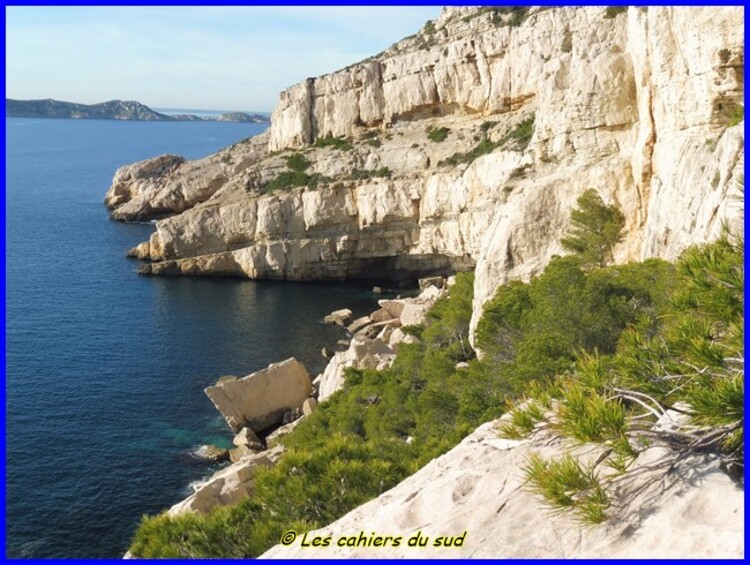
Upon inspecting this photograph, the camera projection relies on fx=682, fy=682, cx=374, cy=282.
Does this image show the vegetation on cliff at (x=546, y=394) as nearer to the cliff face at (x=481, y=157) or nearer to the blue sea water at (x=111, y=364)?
the cliff face at (x=481, y=157)

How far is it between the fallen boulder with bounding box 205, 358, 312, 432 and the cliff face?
11.1 m

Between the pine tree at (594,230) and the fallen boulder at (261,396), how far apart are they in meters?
15.9

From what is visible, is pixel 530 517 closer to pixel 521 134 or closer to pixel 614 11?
pixel 614 11

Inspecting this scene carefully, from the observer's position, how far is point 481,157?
5278 centimetres

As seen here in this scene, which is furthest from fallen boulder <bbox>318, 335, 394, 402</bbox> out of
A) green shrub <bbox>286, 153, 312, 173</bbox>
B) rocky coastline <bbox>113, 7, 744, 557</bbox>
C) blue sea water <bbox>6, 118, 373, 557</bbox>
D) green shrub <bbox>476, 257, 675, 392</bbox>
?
green shrub <bbox>286, 153, 312, 173</bbox>

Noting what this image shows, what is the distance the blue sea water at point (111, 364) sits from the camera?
28438mm

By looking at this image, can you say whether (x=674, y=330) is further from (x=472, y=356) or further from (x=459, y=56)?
(x=459, y=56)

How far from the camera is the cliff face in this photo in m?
25.7

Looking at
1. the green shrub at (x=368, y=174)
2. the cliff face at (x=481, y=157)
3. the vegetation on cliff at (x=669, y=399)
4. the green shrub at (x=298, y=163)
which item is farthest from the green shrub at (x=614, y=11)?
the green shrub at (x=298, y=163)

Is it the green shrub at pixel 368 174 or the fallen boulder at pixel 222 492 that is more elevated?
the green shrub at pixel 368 174

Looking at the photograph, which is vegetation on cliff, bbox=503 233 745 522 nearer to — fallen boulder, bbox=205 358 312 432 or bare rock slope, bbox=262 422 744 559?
bare rock slope, bbox=262 422 744 559

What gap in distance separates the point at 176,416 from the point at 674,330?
3180 centimetres

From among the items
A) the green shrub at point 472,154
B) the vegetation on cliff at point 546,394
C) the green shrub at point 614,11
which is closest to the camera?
the vegetation on cliff at point 546,394

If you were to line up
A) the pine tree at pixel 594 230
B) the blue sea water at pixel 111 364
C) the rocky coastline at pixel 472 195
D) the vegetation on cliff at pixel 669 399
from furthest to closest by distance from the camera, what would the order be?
the pine tree at pixel 594 230
the blue sea water at pixel 111 364
the rocky coastline at pixel 472 195
the vegetation on cliff at pixel 669 399
